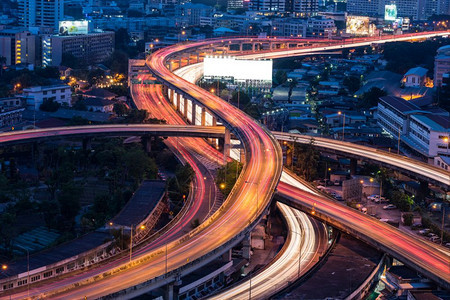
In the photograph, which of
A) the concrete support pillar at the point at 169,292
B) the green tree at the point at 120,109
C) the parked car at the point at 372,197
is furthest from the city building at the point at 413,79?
the concrete support pillar at the point at 169,292

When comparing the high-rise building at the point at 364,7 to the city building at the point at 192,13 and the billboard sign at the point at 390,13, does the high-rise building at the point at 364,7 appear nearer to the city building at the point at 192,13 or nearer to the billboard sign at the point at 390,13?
the billboard sign at the point at 390,13

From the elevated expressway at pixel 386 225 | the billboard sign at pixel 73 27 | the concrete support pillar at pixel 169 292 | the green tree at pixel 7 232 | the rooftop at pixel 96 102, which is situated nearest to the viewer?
the concrete support pillar at pixel 169 292

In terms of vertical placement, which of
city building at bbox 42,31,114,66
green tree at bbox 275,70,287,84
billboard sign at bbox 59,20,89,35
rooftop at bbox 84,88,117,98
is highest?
billboard sign at bbox 59,20,89,35

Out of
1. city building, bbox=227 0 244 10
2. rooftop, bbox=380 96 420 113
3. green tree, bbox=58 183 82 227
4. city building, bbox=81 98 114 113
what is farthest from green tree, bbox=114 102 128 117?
city building, bbox=227 0 244 10

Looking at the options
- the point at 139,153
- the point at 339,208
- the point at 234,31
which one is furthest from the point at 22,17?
the point at 339,208

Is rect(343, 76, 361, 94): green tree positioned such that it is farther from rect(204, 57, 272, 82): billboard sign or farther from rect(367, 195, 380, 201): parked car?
rect(367, 195, 380, 201): parked car

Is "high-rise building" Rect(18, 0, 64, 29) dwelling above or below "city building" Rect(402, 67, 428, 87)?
above

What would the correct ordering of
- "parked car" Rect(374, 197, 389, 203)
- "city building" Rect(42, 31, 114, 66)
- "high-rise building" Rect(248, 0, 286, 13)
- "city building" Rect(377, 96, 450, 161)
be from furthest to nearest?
"high-rise building" Rect(248, 0, 286, 13), "city building" Rect(42, 31, 114, 66), "city building" Rect(377, 96, 450, 161), "parked car" Rect(374, 197, 389, 203)
